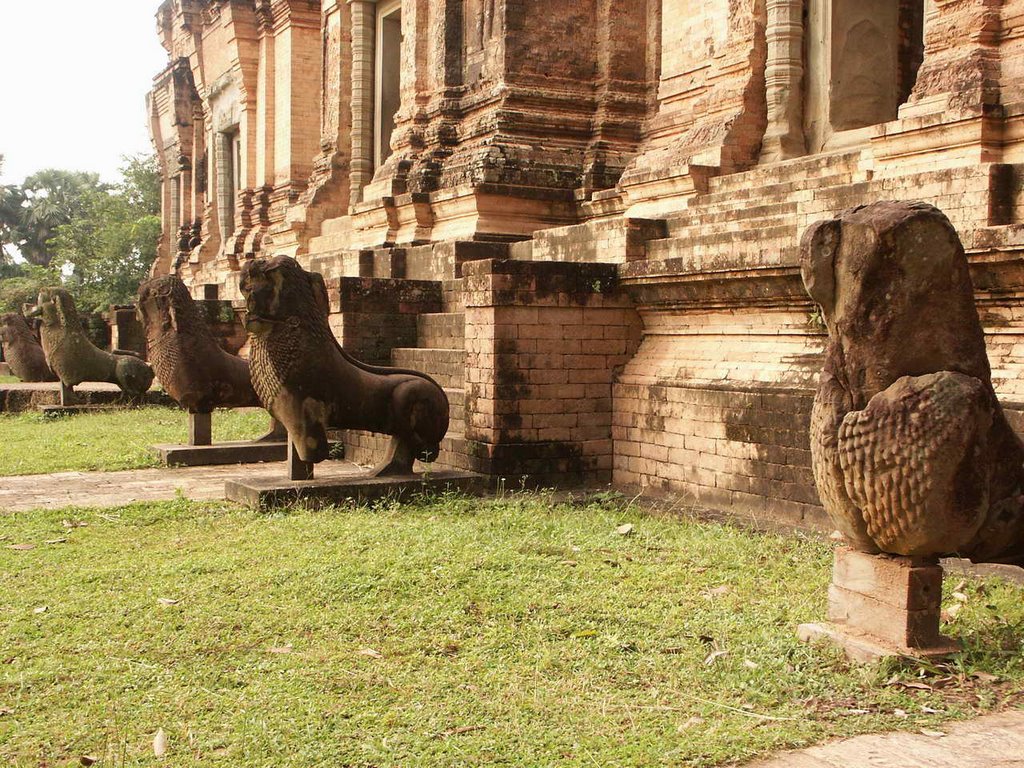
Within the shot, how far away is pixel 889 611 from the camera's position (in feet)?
13.0

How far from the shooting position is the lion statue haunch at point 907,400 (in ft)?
12.5

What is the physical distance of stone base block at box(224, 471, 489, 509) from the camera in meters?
7.15

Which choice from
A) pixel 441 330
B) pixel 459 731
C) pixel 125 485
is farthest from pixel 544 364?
pixel 459 731

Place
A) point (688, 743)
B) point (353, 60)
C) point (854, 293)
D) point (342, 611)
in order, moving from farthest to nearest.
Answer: point (353, 60)
point (342, 611)
point (854, 293)
point (688, 743)

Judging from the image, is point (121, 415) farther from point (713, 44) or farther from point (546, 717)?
point (546, 717)

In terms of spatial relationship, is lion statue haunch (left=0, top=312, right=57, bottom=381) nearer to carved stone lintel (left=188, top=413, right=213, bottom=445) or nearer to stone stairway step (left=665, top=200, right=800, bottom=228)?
carved stone lintel (left=188, top=413, right=213, bottom=445)

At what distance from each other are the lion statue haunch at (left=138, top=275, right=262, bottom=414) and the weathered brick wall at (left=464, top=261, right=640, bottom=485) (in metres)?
2.83

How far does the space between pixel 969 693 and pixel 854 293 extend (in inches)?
57.8

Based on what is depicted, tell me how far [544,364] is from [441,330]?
2422 mm

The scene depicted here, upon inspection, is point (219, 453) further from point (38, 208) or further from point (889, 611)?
point (38, 208)

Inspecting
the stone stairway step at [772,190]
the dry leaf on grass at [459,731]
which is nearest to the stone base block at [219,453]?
the stone stairway step at [772,190]

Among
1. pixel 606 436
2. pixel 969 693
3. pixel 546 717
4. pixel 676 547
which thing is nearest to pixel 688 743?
pixel 546 717

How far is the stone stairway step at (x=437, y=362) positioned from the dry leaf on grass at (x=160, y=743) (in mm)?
5836

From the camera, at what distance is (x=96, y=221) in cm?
3481
